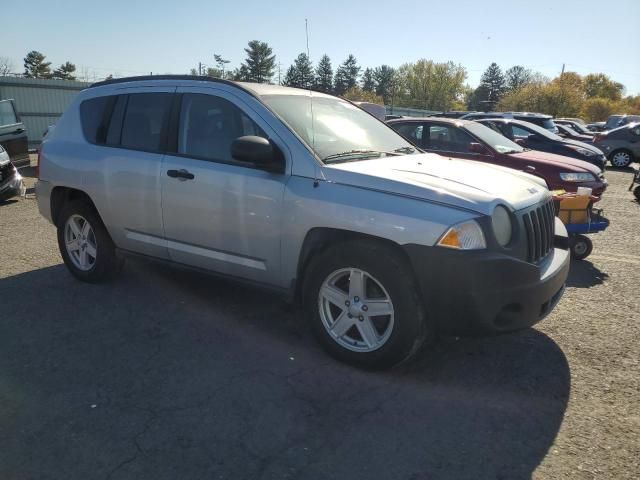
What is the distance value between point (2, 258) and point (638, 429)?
628 centimetres

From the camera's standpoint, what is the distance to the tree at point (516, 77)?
114062mm

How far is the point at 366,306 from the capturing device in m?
3.29

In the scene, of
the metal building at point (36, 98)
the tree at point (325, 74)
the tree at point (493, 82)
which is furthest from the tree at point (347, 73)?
the metal building at point (36, 98)

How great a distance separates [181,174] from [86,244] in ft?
5.50

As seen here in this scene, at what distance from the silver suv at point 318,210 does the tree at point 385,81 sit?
10122cm

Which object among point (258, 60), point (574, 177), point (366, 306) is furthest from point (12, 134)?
point (258, 60)

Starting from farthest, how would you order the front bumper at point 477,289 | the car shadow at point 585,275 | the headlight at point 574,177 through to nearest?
the headlight at point 574,177 → the car shadow at point 585,275 → the front bumper at point 477,289

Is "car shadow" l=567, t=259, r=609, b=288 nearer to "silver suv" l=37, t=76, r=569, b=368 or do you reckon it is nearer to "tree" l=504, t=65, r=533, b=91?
"silver suv" l=37, t=76, r=569, b=368

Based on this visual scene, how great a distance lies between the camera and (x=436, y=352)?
3670 millimetres

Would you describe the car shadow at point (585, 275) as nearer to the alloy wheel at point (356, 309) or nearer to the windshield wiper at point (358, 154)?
the windshield wiper at point (358, 154)

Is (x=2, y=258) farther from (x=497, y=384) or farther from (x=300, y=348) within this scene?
(x=497, y=384)

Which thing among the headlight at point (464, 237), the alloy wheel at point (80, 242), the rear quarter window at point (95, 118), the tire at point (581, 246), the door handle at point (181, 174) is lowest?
the tire at point (581, 246)

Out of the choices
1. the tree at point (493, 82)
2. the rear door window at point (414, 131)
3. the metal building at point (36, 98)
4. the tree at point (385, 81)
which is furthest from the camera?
the tree at point (493, 82)

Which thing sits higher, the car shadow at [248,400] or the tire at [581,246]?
the tire at [581,246]
